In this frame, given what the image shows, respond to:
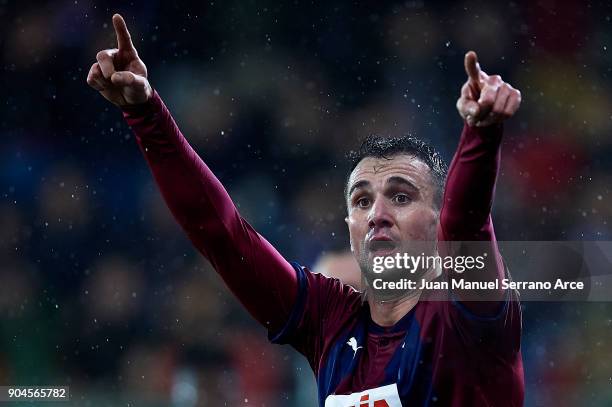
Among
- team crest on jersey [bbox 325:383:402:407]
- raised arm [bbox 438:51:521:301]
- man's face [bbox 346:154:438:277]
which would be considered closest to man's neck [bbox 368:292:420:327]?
man's face [bbox 346:154:438:277]

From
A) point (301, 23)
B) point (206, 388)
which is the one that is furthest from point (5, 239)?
point (301, 23)

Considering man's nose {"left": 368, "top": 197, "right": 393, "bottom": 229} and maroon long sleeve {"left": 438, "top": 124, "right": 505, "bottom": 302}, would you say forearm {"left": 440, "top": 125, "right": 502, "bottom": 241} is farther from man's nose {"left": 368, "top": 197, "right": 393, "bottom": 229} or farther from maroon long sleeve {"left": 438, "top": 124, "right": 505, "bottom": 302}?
man's nose {"left": 368, "top": 197, "right": 393, "bottom": 229}

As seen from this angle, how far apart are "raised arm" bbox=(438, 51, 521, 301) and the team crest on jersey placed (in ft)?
1.56

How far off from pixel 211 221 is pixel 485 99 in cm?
107

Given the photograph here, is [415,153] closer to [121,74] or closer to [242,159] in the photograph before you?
[121,74]

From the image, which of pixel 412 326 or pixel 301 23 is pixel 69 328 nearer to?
pixel 301 23

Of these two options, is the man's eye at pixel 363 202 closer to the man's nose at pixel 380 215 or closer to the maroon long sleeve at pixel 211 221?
the man's nose at pixel 380 215

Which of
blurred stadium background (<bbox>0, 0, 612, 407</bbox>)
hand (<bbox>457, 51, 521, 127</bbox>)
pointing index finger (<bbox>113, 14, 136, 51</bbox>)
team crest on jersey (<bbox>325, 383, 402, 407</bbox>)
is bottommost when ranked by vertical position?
team crest on jersey (<bbox>325, 383, 402, 407</bbox>)

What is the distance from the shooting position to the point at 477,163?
2012 millimetres

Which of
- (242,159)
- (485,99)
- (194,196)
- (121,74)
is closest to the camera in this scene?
(485,99)

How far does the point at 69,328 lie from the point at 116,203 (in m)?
1.03

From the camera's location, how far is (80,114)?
6.29 meters

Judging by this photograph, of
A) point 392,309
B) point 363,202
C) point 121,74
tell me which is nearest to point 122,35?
point 121,74

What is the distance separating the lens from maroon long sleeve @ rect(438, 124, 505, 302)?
200 cm
